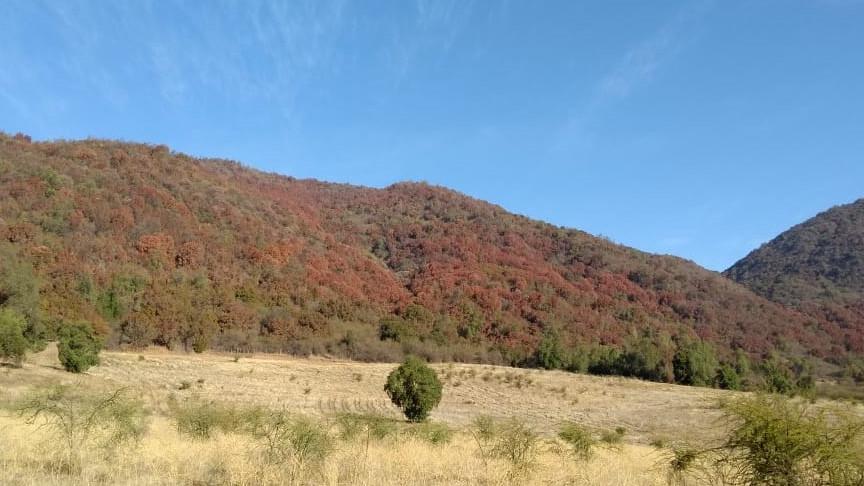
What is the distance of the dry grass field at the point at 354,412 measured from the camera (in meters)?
8.98

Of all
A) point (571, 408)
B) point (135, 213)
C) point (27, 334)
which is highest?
point (135, 213)

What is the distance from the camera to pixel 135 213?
243 ft

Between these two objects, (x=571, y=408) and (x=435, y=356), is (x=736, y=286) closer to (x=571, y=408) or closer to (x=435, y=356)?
(x=435, y=356)

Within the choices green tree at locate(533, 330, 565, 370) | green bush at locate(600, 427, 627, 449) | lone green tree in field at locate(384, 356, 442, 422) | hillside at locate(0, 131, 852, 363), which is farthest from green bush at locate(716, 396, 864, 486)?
green tree at locate(533, 330, 565, 370)

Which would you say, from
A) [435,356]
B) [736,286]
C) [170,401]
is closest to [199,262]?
[435,356]

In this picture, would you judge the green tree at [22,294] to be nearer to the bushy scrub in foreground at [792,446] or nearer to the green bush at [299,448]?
the green bush at [299,448]

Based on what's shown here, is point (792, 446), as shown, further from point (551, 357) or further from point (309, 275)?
point (309, 275)

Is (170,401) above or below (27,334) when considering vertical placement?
below

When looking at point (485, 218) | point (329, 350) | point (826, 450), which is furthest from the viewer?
point (485, 218)

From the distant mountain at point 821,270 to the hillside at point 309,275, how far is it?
5.77 metres

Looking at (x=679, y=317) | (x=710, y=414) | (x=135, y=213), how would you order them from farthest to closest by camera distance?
(x=679, y=317)
(x=135, y=213)
(x=710, y=414)

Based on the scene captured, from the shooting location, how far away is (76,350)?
3028 cm

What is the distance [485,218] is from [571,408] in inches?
4139

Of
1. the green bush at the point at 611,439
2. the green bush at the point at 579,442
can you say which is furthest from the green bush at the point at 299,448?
the green bush at the point at 611,439
